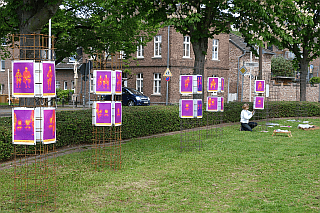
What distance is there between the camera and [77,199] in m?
6.28

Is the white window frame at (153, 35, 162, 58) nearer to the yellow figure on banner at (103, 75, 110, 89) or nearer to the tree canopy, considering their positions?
the tree canopy

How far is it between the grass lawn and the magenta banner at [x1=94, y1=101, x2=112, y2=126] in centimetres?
117

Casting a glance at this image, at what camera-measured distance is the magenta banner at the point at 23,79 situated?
5906 millimetres

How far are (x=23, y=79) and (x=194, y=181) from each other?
12.8 feet

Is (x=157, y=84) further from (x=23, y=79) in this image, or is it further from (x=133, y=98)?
(x=23, y=79)

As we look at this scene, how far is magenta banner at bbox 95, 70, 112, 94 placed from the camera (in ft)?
28.6

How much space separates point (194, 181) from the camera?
24.5ft

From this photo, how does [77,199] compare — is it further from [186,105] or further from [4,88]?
[4,88]

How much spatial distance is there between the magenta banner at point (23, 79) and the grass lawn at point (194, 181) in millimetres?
1886

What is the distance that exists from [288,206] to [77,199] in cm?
355

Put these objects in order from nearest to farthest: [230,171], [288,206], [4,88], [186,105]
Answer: [288,206], [230,171], [186,105], [4,88]

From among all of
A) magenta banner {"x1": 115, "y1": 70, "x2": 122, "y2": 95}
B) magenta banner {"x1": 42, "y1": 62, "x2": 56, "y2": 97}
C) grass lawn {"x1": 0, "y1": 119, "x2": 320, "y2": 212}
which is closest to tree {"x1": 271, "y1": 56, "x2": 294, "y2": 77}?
grass lawn {"x1": 0, "y1": 119, "x2": 320, "y2": 212}

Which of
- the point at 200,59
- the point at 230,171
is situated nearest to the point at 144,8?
the point at 200,59

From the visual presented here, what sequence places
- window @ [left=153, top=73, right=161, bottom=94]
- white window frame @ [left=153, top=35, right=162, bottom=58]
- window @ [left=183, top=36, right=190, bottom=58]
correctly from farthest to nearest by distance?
window @ [left=183, top=36, right=190, bottom=58], white window frame @ [left=153, top=35, right=162, bottom=58], window @ [left=153, top=73, right=161, bottom=94]
